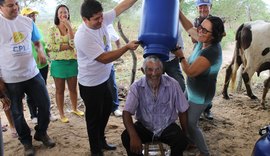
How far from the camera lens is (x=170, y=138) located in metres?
2.68

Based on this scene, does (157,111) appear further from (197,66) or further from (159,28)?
(159,28)

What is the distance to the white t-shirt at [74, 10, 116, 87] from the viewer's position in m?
2.63

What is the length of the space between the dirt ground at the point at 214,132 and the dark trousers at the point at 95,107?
1.20 ft

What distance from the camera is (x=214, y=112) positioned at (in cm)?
471

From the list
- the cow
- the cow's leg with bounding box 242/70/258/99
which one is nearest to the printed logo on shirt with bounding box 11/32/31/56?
the cow

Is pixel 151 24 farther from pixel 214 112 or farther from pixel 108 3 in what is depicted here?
pixel 108 3

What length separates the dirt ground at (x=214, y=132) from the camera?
3.43 meters

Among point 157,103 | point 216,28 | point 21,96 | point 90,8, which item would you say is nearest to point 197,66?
point 216,28

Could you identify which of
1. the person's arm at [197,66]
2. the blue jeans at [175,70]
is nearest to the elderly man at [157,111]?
the person's arm at [197,66]

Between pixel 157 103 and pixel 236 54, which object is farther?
pixel 236 54

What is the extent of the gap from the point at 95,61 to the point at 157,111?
725 millimetres

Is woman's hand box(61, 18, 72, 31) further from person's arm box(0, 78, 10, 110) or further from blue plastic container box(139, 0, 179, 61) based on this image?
blue plastic container box(139, 0, 179, 61)

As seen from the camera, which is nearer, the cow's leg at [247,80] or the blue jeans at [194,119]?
the blue jeans at [194,119]

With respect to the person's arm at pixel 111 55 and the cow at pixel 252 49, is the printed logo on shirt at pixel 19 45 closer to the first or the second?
the person's arm at pixel 111 55
